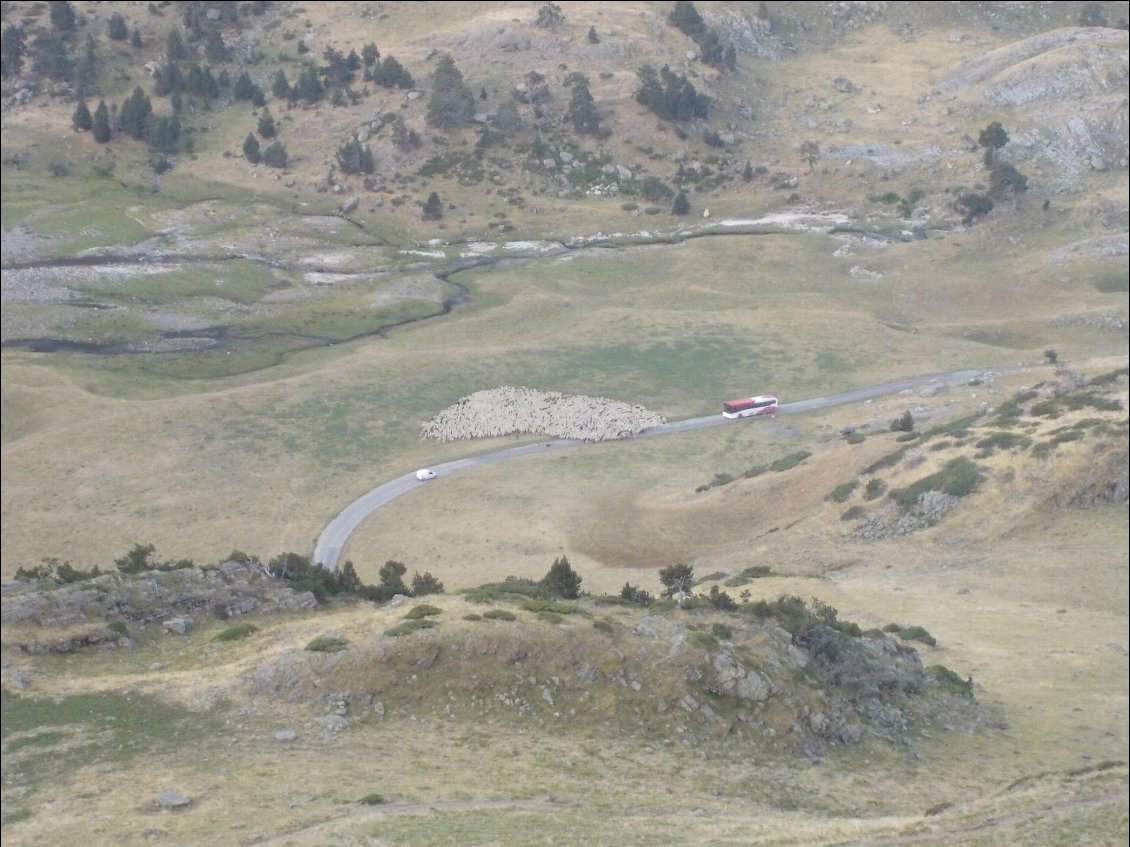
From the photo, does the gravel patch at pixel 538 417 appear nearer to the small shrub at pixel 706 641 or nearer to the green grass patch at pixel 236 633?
the green grass patch at pixel 236 633

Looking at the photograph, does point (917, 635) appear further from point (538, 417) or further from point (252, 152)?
point (252, 152)

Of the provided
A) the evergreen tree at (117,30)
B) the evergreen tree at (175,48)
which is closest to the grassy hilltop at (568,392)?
the evergreen tree at (175,48)

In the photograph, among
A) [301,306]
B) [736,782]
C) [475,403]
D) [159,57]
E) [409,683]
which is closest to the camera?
[736,782]

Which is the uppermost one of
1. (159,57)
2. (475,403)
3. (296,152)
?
(159,57)

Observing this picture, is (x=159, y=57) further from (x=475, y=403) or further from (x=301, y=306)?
(x=475, y=403)

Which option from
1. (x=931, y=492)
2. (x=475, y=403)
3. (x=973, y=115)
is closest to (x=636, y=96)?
(x=973, y=115)
